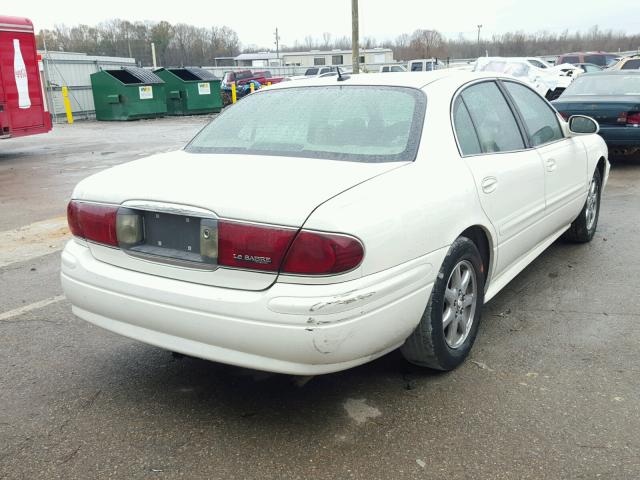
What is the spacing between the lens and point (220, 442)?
2662mm

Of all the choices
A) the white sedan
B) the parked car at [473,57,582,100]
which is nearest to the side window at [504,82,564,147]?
the white sedan

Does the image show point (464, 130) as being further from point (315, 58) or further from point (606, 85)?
point (315, 58)

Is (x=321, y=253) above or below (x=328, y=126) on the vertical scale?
below

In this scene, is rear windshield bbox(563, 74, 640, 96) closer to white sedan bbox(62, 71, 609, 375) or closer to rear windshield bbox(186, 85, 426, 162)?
white sedan bbox(62, 71, 609, 375)

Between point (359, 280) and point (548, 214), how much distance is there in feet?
7.49

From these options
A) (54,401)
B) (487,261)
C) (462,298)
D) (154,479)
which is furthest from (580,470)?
(54,401)

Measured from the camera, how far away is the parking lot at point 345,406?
2.50m

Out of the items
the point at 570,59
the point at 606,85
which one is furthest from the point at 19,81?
the point at 570,59

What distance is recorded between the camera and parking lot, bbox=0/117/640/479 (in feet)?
8.20

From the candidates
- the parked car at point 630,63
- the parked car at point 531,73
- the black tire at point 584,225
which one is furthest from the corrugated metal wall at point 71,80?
the black tire at point 584,225

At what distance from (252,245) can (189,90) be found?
24.7m

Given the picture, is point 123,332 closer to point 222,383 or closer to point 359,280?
point 222,383

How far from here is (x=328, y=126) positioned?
10.8 ft

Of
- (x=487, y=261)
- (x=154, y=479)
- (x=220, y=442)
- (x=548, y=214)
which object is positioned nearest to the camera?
(x=154, y=479)
